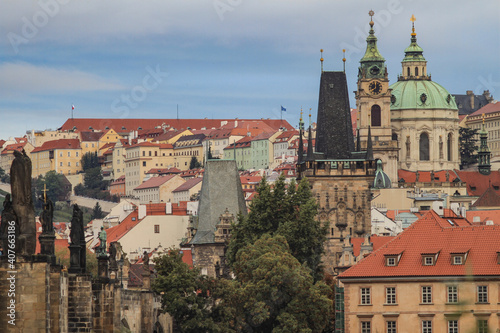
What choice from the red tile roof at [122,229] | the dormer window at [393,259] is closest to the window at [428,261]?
the dormer window at [393,259]

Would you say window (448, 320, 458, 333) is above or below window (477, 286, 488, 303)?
below

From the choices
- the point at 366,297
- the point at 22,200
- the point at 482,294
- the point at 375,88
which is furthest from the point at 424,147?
the point at 22,200

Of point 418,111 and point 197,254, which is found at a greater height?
point 418,111

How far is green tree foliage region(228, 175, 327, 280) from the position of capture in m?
83.8

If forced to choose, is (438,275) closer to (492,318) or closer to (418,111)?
(492,318)

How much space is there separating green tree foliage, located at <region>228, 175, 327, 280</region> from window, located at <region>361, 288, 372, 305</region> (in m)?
11.6

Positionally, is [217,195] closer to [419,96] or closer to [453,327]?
[453,327]

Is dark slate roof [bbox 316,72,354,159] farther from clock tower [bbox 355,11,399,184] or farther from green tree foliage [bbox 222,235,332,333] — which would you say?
clock tower [bbox 355,11,399,184]

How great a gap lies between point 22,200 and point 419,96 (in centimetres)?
15568

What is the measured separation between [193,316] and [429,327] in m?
10.1

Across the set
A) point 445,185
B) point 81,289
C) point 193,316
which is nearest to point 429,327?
point 193,316

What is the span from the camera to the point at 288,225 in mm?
83875

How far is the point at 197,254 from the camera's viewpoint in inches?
4119

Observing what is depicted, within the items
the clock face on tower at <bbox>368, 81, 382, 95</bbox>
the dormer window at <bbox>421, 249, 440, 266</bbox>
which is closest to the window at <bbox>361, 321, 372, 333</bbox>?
the dormer window at <bbox>421, 249, 440, 266</bbox>
